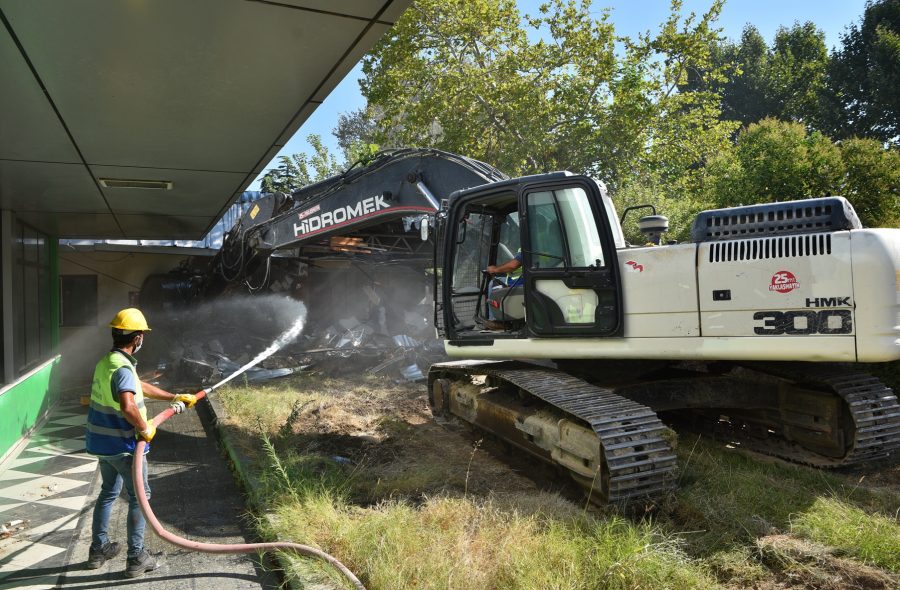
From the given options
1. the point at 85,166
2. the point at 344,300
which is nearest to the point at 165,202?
the point at 85,166

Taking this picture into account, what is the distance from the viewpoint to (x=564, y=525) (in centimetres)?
418

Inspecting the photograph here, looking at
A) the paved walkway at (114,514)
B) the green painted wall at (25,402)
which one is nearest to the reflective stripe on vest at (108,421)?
the paved walkway at (114,514)

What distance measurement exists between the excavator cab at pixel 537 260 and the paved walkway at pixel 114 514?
2.77m

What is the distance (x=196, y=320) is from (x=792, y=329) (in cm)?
1211

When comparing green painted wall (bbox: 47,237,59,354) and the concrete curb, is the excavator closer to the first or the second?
the concrete curb

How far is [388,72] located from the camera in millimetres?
17312

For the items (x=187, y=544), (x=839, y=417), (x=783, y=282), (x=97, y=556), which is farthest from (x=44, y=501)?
(x=839, y=417)

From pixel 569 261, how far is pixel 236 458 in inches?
142

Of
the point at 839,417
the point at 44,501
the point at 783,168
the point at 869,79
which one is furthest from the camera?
Result: the point at 869,79

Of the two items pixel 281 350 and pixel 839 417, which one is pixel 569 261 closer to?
pixel 839 417

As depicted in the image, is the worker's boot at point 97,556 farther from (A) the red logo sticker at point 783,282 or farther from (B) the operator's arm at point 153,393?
(A) the red logo sticker at point 783,282

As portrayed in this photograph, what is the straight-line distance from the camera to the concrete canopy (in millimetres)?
3516

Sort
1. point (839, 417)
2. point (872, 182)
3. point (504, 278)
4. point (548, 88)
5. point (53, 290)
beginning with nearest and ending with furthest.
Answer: point (839, 417), point (504, 278), point (872, 182), point (53, 290), point (548, 88)

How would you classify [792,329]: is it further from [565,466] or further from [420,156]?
[420,156]
